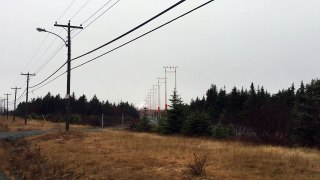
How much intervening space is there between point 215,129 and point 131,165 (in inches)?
803

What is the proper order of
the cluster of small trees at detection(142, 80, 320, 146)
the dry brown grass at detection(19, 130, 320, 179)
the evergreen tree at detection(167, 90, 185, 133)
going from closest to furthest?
the dry brown grass at detection(19, 130, 320, 179)
the cluster of small trees at detection(142, 80, 320, 146)
the evergreen tree at detection(167, 90, 185, 133)

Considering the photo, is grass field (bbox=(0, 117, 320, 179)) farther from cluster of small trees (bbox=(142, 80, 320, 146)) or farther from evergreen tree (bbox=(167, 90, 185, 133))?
evergreen tree (bbox=(167, 90, 185, 133))

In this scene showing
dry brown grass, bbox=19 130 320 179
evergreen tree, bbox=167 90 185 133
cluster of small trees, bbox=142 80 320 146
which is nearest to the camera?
dry brown grass, bbox=19 130 320 179

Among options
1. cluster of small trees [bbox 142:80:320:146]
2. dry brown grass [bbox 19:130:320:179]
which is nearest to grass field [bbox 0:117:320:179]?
dry brown grass [bbox 19:130:320:179]

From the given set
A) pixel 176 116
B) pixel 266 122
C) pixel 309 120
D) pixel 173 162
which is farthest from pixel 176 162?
pixel 309 120

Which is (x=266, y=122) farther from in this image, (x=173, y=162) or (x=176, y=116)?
(x=173, y=162)

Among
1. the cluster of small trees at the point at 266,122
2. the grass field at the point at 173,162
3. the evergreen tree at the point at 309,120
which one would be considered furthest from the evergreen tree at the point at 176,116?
the grass field at the point at 173,162

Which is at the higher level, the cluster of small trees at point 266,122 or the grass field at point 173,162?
the cluster of small trees at point 266,122

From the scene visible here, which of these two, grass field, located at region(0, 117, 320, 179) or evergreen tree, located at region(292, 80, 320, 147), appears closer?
grass field, located at region(0, 117, 320, 179)

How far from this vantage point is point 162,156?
1833cm

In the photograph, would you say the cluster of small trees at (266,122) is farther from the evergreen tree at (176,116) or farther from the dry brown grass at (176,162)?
the dry brown grass at (176,162)

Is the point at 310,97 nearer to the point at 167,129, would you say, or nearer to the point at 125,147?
the point at 167,129

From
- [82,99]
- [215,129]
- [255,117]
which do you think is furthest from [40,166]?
[82,99]

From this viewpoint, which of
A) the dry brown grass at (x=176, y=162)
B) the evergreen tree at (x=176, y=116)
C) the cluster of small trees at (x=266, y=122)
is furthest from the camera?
the evergreen tree at (x=176, y=116)
